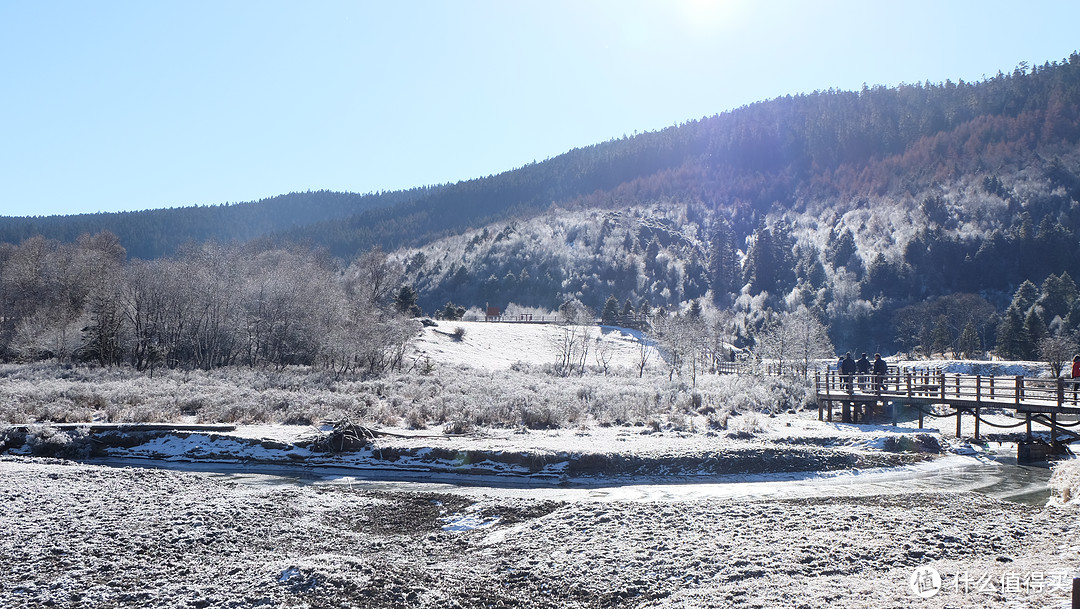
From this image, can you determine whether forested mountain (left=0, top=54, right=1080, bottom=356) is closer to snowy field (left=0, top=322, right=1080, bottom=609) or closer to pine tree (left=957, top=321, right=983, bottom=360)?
pine tree (left=957, top=321, right=983, bottom=360)

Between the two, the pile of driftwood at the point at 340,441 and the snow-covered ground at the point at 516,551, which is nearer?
the snow-covered ground at the point at 516,551

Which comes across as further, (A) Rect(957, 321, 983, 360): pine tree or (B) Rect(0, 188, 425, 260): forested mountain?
(B) Rect(0, 188, 425, 260): forested mountain

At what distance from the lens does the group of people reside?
28.1 meters

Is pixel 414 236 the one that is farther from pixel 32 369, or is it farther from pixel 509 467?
pixel 509 467

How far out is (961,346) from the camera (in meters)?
81.6

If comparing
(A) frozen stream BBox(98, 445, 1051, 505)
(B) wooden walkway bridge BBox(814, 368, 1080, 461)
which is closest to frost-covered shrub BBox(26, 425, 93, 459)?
(A) frozen stream BBox(98, 445, 1051, 505)

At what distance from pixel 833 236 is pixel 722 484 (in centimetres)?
14281

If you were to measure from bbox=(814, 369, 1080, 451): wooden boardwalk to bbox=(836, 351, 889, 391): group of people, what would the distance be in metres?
0.04

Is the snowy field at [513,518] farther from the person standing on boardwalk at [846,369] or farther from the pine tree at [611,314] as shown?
the pine tree at [611,314]

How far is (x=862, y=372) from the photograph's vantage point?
1238 inches

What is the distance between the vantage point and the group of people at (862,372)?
28.1 m

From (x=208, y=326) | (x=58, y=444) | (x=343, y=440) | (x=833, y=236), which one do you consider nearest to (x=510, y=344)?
(x=208, y=326)

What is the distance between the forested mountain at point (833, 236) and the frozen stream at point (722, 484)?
67900 millimetres

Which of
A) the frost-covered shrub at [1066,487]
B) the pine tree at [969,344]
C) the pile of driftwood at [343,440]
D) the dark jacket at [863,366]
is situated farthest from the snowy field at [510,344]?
the frost-covered shrub at [1066,487]
